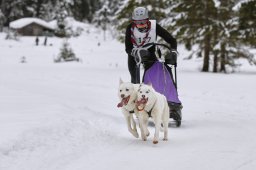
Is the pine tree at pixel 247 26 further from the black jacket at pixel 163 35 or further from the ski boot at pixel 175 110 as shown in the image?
the ski boot at pixel 175 110

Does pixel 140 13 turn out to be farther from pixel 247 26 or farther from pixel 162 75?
pixel 247 26

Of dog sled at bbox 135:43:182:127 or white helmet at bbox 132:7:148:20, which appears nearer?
white helmet at bbox 132:7:148:20

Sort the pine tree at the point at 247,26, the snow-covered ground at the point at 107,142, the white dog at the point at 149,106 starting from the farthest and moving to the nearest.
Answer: the pine tree at the point at 247,26 → the white dog at the point at 149,106 → the snow-covered ground at the point at 107,142

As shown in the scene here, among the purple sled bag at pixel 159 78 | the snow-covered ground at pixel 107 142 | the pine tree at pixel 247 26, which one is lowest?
the snow-covered ground at pixel 107 142

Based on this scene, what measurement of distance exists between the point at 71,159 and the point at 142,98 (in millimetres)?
1292

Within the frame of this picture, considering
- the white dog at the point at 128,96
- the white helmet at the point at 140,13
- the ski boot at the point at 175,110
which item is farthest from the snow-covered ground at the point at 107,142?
the white helmet at the point at 140,13

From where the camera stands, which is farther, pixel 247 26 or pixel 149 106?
pixel 247 26

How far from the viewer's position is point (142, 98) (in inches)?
221

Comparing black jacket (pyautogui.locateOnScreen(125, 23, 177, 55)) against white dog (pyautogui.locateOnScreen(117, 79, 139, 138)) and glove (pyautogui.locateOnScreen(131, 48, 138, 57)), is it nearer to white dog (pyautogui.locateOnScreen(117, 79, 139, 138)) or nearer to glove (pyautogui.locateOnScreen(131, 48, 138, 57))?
glove (pyautogui.locateOnScreen(131, 48, 138, 57))

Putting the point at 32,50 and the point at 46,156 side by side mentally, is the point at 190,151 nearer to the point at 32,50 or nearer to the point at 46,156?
the point at 46,156

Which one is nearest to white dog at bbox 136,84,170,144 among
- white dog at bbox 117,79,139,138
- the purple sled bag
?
white dog at bbox 117,79,139,138

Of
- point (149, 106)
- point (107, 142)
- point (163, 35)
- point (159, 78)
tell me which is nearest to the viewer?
point (149, 106)

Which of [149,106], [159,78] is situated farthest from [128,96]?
[159,78]

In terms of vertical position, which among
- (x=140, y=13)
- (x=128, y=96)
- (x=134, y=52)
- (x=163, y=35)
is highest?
(x=140, y=13)
